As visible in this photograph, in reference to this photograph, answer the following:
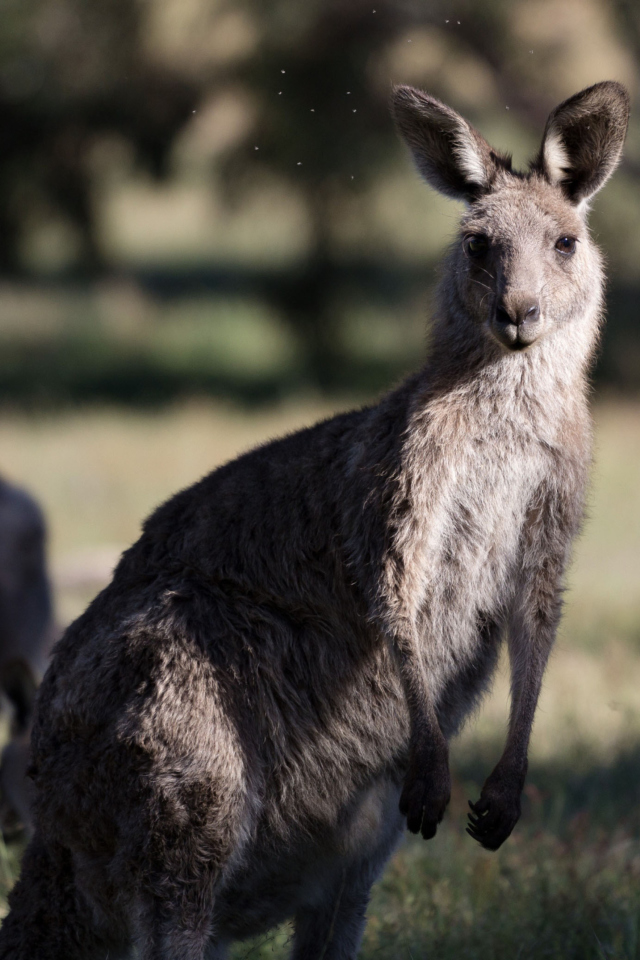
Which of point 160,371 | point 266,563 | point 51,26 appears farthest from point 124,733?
point 160,371

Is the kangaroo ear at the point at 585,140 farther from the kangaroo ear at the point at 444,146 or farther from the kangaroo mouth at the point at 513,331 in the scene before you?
the kangaroo mouth at the point at 513,331

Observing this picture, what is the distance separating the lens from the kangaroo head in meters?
2.81

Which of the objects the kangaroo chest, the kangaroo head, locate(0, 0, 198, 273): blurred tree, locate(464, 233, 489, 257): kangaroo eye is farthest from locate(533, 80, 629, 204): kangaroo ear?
locate(0, 0, 198, 273): blurred tree

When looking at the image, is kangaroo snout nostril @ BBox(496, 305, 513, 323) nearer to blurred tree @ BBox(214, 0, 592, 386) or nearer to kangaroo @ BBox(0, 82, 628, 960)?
kangaroo @ BBox(0, 82, 628, 960)

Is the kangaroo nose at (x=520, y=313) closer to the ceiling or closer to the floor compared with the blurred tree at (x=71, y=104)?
closer to the floor

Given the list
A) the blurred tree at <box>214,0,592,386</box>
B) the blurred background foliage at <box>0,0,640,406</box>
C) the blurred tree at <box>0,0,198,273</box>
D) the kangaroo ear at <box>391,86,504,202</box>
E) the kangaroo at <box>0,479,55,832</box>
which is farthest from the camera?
the blurred tree at <box>0,0,198,273</box>

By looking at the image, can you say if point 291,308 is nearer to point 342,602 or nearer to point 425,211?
point 425,211

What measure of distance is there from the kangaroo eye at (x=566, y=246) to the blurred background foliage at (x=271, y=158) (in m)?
3.74

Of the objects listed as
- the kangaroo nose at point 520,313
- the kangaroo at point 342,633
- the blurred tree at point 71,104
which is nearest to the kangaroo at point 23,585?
the kangaroo at point 342,633

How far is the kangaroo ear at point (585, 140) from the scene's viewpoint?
2.87m

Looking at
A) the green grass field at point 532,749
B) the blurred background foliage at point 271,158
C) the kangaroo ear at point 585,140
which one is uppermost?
the blurred background foliage at point 271,158

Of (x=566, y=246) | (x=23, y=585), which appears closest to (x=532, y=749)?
(x=23, y=585)

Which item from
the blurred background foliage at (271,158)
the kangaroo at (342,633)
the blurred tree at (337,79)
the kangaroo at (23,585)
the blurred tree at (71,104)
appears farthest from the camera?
the blurred tree at (71,104)

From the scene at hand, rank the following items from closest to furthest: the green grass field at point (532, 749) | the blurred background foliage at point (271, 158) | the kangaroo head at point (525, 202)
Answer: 1. the kangaroo head at point (525, 202)
2. the green grass field at point (532, 749)
3. the blurred background foliage at point (271, 158)
